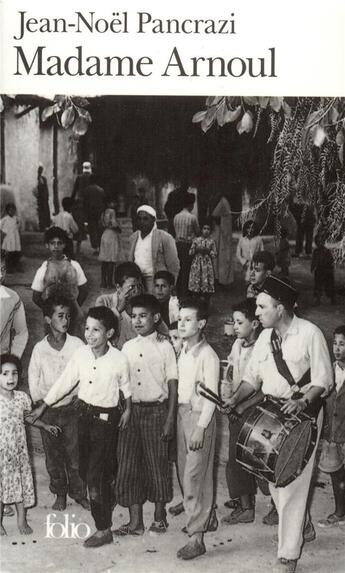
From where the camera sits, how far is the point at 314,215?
5.19m

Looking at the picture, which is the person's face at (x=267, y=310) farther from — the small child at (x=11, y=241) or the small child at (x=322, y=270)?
the small child at (x=11, y=241)

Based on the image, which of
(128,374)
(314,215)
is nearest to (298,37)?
(314,215)

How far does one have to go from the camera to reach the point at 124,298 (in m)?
5.45

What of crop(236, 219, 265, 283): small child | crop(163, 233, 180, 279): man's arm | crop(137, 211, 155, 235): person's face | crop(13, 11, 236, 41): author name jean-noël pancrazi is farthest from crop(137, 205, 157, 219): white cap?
crop(13, 11, 236, 41): author name jean-noël pancrazi

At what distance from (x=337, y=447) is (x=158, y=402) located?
111 cm

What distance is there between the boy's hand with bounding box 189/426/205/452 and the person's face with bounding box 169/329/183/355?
0.52 metres

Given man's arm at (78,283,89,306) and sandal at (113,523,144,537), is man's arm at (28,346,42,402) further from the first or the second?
sandal at (113,523,144,537)

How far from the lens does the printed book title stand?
490cm

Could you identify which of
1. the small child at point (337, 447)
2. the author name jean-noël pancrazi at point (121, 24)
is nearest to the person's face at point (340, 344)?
the small child at point (337, 447)

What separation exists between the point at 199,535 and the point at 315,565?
2.23 feet

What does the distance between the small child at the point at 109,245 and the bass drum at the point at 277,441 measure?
2377 mm

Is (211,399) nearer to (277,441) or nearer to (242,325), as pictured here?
(277,441)

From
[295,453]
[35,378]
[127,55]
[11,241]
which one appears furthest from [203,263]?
[295,453]

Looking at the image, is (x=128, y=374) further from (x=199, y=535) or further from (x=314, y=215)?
(x=314, y=215)
